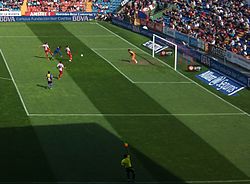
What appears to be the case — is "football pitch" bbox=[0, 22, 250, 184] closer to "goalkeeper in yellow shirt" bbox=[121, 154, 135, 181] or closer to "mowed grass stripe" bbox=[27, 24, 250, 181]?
"mowed grass stripe" bbox=[27, 24, 250, 181]

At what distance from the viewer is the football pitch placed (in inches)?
1256

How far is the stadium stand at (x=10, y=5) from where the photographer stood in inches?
3621

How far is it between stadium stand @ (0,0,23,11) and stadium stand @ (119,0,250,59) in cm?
1582

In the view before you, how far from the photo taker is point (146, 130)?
3881cm

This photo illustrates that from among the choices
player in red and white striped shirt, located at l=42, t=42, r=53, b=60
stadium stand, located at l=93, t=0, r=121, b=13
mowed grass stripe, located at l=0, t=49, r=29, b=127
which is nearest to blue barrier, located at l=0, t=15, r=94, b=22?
stadium stand, located at l=93, t=0, r=121, b=13

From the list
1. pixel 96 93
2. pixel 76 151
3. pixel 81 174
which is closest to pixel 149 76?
pixel 96 93

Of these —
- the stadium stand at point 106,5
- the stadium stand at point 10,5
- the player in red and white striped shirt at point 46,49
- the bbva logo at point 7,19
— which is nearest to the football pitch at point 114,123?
the player in red and white striped shirt at point 46,49

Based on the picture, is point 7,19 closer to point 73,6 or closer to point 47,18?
point 47,18

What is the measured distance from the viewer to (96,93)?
48188 millimetres

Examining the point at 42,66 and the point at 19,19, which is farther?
the point at 19,19

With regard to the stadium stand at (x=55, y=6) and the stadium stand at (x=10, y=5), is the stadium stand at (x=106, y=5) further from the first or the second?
the stadium stand at (x=10, y=5)

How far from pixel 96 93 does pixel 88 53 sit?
1785cm

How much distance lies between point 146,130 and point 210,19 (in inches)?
1565

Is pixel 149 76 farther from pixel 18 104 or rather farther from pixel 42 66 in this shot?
pixel 18 104
